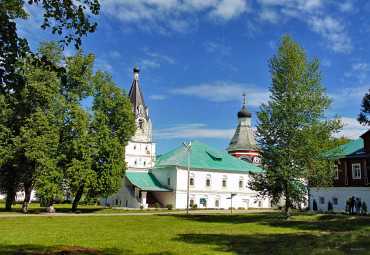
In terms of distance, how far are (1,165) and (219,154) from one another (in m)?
34.2

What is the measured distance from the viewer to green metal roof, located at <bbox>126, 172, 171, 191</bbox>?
46.6 meters

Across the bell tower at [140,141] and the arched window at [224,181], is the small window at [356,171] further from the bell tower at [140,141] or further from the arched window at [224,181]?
the bell tower at [140,141]

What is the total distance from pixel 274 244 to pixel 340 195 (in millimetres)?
25421

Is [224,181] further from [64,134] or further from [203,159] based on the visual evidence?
[64,134]

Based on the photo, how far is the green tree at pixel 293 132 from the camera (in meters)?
24.0

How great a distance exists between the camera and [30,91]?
30344 millimetres

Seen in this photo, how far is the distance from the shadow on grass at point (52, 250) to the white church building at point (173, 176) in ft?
112

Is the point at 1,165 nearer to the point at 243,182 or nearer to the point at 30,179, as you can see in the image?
the point at 30,179

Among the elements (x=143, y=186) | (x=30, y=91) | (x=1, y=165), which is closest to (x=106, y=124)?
(x=30, y=91)

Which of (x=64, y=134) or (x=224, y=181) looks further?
(x=224, y=181)

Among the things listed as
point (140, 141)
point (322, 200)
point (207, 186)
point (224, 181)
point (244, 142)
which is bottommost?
point (322, 200)

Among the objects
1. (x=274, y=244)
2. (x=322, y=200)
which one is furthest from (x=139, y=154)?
(x=274, y=244)

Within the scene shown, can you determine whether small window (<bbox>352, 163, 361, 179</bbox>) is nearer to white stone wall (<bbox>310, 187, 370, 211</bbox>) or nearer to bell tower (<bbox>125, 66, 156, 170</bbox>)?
white stone wall (<bbox>310, 187, 370, 211</bbox>)

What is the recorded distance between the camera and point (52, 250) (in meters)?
10.6
